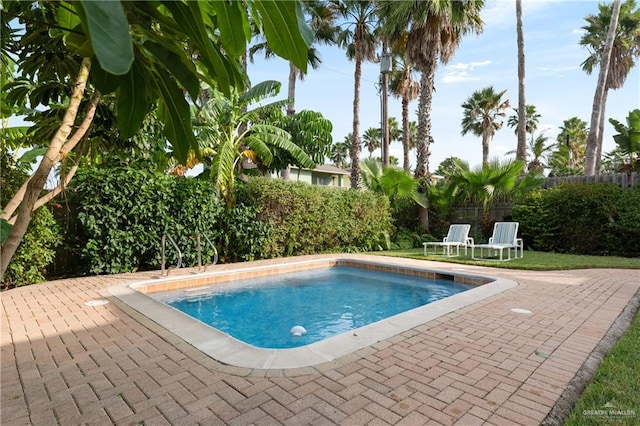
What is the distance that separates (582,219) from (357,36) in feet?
51.3

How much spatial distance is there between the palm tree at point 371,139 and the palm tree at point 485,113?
1949cm

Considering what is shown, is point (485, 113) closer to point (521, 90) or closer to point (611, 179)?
point (521, 90)

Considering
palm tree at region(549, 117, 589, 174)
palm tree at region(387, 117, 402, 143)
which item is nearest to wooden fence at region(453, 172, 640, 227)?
palm tree at region(549, 117, 589, 174)

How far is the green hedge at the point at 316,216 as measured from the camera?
11969mm

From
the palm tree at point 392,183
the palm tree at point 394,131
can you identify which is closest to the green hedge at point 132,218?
the palm tree at point 392,183

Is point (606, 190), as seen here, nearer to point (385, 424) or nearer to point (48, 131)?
point (385, 424)

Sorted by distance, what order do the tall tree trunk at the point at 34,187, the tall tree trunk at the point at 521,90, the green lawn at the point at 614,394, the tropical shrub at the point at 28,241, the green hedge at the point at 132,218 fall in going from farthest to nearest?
the tall tree trunk at the point at 521,90 < the green hedge at the point at 132,218 < the tropical shrub at the point at 28,241 < the green lawn at the point at 614,394 < the tall tree trunk at the point at 34,187

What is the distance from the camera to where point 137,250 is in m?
9.25

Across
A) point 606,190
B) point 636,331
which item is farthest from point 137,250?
point 606,190

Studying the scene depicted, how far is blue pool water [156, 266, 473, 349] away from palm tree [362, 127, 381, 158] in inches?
1822

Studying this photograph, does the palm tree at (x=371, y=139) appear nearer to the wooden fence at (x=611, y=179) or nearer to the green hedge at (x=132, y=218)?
the wooden fence at (x=611, y=179)

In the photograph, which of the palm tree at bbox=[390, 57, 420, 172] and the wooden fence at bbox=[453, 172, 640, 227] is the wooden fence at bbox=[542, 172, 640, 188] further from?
the palm tree at bbox=[390, 57, 420, 172]

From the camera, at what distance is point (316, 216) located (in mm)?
13297

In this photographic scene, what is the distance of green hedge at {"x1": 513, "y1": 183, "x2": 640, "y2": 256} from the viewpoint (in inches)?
481
